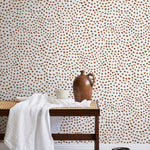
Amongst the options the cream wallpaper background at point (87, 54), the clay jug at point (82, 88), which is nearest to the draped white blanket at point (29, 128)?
the clay jug at point (82, 88)

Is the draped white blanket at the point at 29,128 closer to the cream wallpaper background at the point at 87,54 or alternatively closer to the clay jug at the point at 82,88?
the clay jug at the point at 82,88

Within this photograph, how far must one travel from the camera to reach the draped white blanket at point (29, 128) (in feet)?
7.07

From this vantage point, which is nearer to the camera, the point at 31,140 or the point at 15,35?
the point at 31,140

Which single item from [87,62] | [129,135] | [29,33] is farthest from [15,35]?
[129,135]

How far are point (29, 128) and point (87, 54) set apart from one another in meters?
1.01

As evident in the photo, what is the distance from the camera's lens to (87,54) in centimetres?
279

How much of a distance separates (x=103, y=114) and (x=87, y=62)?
1.87 feet

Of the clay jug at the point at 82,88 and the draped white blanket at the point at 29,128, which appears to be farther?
the clay jug at the point at 82,88

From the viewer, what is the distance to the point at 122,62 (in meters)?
2.78

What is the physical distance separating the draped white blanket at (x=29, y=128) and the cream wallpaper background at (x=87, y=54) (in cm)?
64

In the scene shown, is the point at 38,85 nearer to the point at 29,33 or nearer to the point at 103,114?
the point at 29,33

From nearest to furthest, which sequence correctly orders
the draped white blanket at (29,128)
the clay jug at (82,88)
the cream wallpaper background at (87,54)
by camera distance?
1. the draped white blanket at (29,128)
2. the clay jug at (82,88)
3. the cream wallpaper background at (87,54)

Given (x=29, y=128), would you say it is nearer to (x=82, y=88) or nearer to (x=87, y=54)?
(x=82, y=88)

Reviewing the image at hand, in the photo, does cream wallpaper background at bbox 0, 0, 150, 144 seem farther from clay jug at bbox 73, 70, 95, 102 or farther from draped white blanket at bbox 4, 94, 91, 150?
draped white blanket at bbox 4, 94, 91, 150
